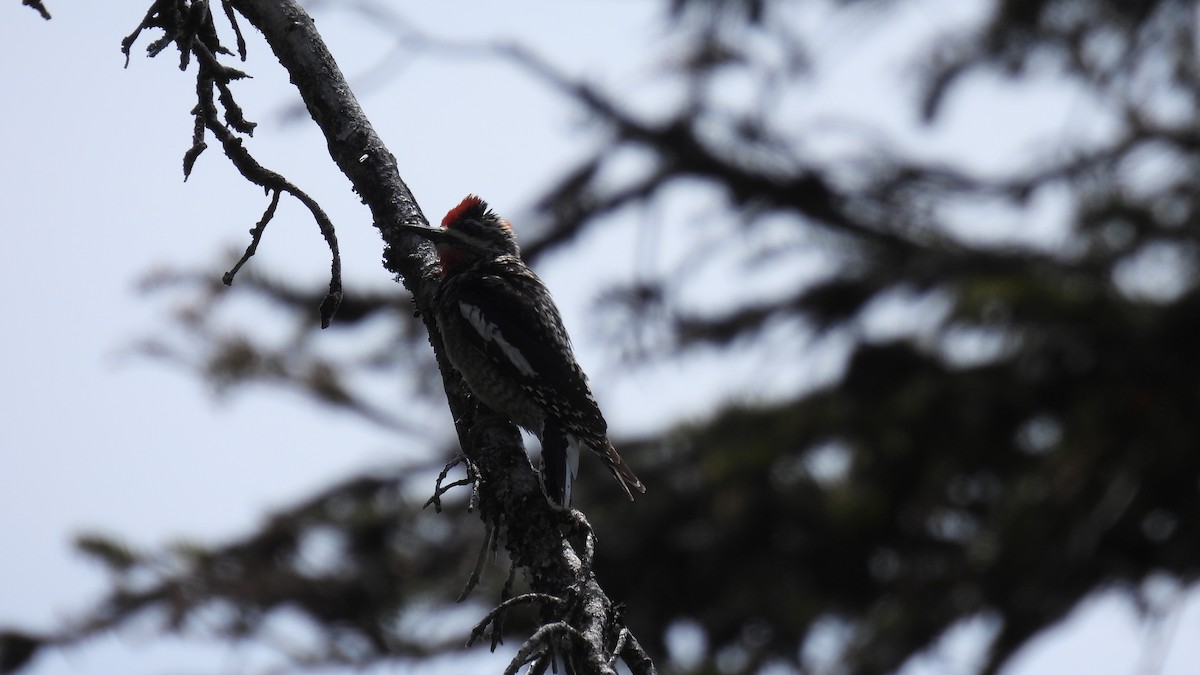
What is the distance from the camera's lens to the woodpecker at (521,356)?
4.43 m

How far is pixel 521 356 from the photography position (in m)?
4.68

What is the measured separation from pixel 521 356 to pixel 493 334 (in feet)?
0.48

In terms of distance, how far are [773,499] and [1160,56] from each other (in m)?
3.83

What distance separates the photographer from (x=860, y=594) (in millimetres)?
8891

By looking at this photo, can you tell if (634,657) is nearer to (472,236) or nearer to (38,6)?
(38,6)

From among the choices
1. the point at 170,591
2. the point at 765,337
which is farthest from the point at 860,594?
the point at 170,591

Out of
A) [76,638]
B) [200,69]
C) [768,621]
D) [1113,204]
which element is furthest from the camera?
[768,621]

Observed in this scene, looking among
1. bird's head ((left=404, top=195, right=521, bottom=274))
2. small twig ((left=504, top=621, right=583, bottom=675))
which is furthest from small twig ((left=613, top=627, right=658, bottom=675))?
bird's head ((left=404, top=195, right=521, bottom=274))

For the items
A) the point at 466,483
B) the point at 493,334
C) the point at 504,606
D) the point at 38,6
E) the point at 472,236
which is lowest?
the point at 504,606

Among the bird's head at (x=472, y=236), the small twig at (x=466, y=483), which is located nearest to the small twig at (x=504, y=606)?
the small twig at (x=466, y=483)

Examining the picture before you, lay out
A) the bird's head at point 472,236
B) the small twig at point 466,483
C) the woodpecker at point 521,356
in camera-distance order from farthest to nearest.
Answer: the bird's head at point 472,236 < the woodpecker at point 521,356 < the small twig at point 466,483

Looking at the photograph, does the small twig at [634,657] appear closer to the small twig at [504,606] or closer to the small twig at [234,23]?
the small twig at [504,606]

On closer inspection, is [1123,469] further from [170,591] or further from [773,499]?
[170,591]

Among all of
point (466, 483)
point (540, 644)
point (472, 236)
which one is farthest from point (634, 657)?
point (472, 236)
